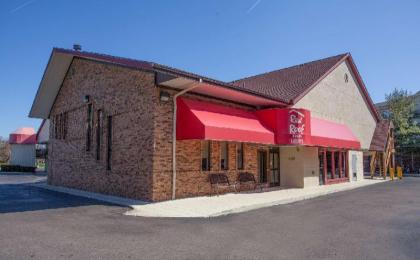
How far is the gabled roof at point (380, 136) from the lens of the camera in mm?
28438

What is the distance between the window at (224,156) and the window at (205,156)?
0.91 m

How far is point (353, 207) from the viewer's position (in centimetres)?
1222

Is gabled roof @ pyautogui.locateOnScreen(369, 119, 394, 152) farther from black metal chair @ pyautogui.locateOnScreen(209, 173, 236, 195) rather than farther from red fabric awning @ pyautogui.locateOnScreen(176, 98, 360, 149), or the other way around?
black metal chair @ pyautogui.locateOnScreen(209, 173, 236, 195)

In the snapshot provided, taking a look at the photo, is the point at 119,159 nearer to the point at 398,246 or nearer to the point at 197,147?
the point at 197,147

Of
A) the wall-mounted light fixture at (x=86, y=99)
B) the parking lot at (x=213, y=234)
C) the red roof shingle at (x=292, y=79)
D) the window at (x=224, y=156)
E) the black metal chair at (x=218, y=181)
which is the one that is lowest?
the parking lot at (x=213, y=234)

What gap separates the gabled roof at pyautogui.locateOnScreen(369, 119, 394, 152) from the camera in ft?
93.3

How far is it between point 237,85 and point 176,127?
7943mm

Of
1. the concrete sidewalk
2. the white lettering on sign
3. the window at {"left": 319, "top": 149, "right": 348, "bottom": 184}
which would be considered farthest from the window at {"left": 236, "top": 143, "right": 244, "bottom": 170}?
the window at {"left": 319, "top": 149, "right": 348, "bottom": 184}

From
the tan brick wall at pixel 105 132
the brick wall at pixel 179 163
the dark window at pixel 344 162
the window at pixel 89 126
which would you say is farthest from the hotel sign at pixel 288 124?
the window at pixel 89 126

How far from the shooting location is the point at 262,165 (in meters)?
18.5

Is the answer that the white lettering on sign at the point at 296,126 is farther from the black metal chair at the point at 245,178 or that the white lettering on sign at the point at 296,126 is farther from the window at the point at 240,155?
the black metal chair at the point at 245,178

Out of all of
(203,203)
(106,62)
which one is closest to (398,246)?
(203,203)

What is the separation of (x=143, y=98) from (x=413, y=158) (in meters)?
39.1

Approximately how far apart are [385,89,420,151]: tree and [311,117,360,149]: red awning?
2128 centimetres
